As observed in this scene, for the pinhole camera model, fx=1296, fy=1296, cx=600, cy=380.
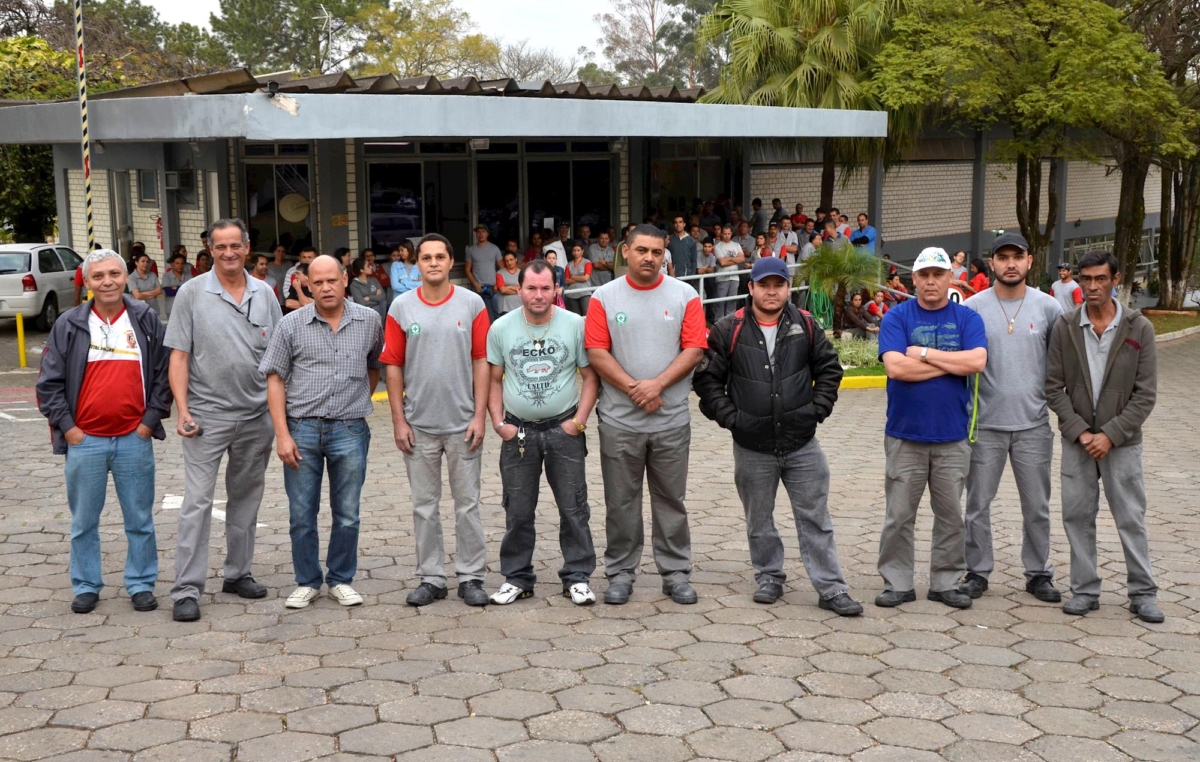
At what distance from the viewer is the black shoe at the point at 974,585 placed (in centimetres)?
648

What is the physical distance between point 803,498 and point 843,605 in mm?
547

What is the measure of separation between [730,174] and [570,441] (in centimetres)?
1844

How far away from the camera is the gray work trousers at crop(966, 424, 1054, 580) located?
6.38 m

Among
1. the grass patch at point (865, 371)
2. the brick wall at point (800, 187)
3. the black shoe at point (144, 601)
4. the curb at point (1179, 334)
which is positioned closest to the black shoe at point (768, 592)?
the black shoe at point (144, 601)

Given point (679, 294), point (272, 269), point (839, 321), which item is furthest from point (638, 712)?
point (839, 321)

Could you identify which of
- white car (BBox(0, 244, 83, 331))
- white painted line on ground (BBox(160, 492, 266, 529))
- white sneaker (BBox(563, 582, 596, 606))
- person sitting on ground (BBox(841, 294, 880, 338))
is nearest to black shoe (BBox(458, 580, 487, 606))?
white sneaker (BBox(563, 582, 596, 606))

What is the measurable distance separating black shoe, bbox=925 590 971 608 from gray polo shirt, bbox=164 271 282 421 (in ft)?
11.4

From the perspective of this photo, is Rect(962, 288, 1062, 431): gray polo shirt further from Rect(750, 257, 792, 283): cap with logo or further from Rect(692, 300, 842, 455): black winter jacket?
Rect(750, 257, 792, 283): cap with logo

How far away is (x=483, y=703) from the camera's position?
5.12 metres

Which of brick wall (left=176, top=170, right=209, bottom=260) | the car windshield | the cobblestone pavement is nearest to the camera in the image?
the cobblestone pavement

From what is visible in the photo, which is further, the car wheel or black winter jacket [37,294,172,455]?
the car wheel

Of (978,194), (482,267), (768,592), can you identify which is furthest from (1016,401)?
(978,194)

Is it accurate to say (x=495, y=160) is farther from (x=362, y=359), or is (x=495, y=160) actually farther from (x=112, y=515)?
(x=362, y=359)

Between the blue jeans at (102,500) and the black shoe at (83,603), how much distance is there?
0.03 meters
